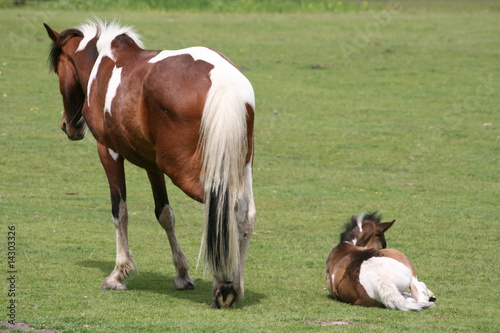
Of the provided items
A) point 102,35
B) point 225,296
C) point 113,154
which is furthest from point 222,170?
point 102,35

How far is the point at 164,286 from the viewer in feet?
25.4

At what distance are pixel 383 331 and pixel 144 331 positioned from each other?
1.82 meters

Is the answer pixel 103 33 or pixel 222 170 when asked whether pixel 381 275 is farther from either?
pixel 103 33

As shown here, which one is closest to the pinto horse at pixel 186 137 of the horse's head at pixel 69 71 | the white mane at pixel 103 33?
the white mane at pixel 103 33

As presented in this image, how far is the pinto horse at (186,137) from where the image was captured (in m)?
6.48

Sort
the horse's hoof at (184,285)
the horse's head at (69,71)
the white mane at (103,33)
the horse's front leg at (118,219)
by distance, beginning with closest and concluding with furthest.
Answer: the horse's front leg at (118,219), the horse's hoof at (184,285), the white mane at (103,33), the horse's head at (69,71)

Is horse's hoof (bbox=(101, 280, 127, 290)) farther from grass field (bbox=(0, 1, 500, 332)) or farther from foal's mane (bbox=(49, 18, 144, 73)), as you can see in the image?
foal's mane (bbox=(49, 18, 144, 73))

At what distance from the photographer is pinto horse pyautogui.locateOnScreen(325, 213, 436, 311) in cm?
671

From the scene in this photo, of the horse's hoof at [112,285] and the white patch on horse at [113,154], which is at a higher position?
the white patch on horse at [113,154]

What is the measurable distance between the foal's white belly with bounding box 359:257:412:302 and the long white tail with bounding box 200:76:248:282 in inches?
46.8

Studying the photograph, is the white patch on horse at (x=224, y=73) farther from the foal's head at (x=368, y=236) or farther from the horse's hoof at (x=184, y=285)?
the horse's hoof at (x=184, y=285)

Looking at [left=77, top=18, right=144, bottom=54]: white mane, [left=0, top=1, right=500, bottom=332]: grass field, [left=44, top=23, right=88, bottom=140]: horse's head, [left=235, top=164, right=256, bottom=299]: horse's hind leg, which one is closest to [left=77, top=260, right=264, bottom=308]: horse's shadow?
[left=0, top=1, right=500, bottom=332]: grass field

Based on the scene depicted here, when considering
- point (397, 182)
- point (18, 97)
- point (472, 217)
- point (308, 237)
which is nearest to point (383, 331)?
point (308, 237)

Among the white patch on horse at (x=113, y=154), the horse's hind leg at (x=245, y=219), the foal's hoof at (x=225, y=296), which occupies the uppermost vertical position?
the white patch on horse at (x=113, y=154)
